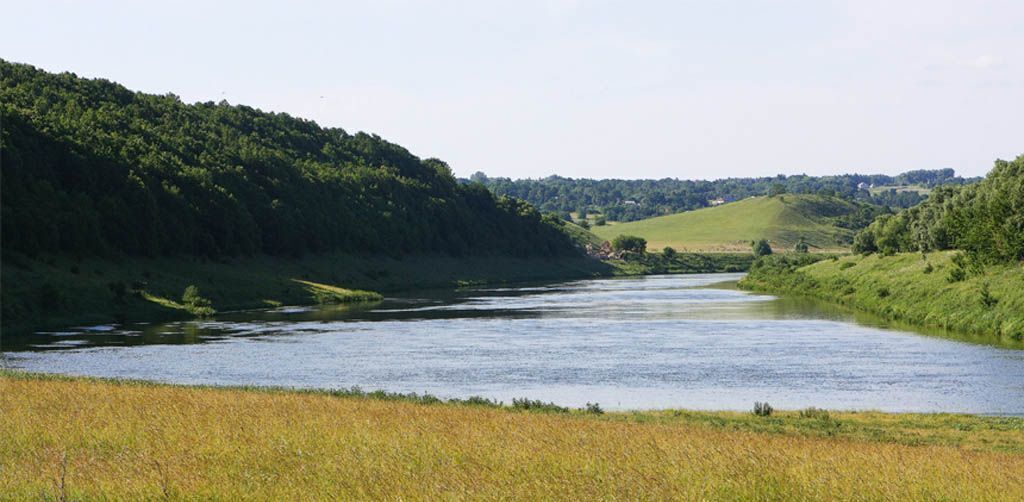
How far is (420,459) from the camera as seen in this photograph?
19.1 metres

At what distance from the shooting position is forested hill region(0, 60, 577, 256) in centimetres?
9519

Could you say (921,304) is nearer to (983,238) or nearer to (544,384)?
(983,238)

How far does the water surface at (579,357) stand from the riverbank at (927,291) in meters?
3.90

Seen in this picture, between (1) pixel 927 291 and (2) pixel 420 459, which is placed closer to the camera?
(2) pixel 420 459

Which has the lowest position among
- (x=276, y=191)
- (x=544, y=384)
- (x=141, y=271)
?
(x=544, y=384)

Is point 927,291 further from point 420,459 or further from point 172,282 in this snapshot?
point 420,459

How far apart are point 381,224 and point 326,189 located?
10224 millimetres

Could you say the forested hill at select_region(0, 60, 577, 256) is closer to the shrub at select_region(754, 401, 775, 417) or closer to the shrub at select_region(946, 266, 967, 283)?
the shrub at select_region(754, 401, 775, 417)

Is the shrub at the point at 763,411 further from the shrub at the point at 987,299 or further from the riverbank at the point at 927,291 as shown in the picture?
the shrub at the point at 987,299

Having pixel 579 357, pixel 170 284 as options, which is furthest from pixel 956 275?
pixel 170 284

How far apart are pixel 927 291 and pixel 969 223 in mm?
6765

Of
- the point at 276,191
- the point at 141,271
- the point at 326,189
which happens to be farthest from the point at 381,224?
the point at 141,271

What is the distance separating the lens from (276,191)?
15538 cm

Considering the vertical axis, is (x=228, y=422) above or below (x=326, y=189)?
below
